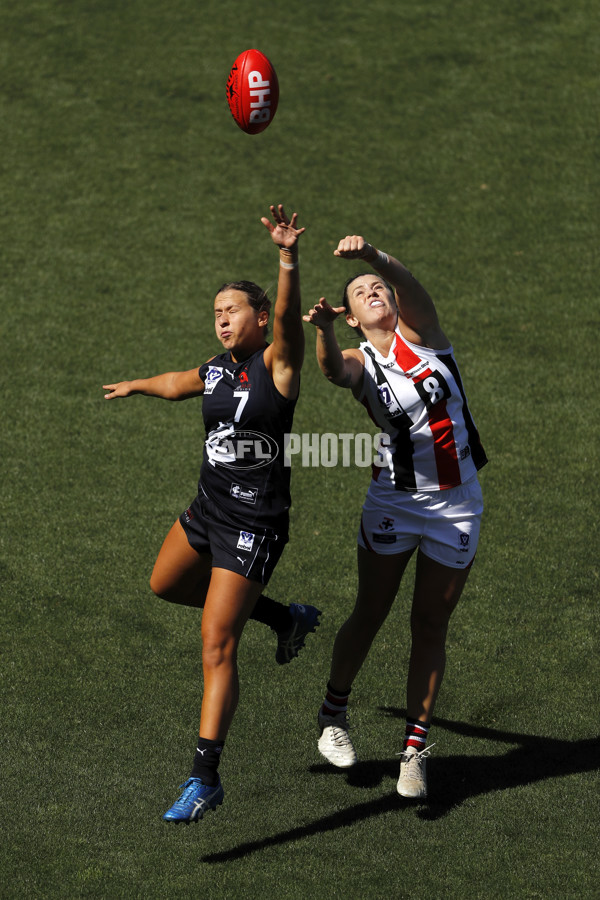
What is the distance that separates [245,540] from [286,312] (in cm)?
106

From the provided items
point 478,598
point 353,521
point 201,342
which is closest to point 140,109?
point 201,342

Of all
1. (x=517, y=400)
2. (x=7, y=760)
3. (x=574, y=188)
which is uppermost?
(x=574, y=188)

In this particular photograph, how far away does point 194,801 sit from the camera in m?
4.56

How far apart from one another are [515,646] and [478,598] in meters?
0.55

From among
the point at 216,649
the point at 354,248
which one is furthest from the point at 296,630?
the point at 354,248

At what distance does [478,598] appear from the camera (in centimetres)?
702

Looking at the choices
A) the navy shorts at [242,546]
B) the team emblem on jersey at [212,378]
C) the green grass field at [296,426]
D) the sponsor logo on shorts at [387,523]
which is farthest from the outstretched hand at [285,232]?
the green grass field at [296,426]

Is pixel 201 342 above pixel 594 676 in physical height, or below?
above

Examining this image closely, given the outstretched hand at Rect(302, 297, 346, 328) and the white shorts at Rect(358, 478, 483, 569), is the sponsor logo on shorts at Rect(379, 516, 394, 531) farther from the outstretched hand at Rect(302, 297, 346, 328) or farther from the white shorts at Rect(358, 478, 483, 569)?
the outstretched hand at Rect(302, 297, 346, 328)

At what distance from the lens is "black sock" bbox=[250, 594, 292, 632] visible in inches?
223

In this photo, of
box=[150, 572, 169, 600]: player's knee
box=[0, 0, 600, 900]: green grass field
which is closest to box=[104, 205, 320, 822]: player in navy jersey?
box=[150, 572, 169, 600]: player's knee

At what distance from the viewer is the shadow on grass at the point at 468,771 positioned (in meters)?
5.19

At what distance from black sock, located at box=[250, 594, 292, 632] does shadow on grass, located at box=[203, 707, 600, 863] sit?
2.47 feet

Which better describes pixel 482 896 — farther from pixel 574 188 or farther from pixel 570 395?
pixel 574 188
